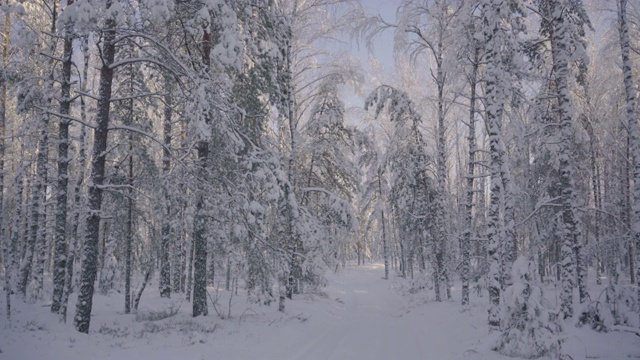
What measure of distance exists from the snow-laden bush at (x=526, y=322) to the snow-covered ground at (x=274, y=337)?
459 mm

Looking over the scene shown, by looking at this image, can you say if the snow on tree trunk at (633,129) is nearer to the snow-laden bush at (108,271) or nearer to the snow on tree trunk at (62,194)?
the snow on tree trunk at (62,194)

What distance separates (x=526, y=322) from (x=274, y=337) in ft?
19.2

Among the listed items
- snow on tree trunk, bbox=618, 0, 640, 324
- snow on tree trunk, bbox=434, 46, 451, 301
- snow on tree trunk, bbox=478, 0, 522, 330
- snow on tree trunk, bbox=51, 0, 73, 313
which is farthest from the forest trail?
snow on tree trunk, bbox=51, 0, 73, 313

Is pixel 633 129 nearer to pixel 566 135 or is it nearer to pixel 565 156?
pixel 566 135

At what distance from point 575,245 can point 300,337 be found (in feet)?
30.1

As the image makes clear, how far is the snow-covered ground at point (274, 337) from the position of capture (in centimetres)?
716

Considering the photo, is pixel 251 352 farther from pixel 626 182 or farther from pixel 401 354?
pixel 626 182

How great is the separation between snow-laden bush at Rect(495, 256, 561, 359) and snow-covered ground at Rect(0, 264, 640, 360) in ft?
1.50

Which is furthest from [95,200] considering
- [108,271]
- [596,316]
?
[108,271]

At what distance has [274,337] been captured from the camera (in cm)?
941

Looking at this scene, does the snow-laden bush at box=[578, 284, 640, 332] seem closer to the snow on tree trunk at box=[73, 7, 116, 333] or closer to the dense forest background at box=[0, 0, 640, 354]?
the dense forest background at box=[0, 0, 640, 354]

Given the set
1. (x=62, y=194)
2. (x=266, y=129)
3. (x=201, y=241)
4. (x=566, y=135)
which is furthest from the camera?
(x=266, y=129)

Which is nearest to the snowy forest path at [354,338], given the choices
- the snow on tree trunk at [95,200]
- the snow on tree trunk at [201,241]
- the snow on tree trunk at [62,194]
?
the snow on tree trunk at [201,241]

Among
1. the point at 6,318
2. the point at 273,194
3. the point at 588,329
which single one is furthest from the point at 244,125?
the point at 588,329
